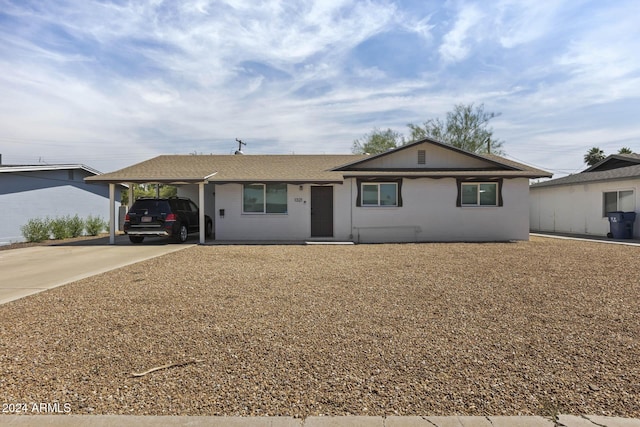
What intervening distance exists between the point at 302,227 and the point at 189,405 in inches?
515

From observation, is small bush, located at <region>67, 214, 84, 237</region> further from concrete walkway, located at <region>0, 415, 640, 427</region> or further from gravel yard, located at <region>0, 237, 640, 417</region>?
concrete walkway, located at <region>0, 415, 640, 427</region>

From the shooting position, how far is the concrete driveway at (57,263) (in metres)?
7.40

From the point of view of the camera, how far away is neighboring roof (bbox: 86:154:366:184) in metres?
14.9

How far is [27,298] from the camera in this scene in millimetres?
6309

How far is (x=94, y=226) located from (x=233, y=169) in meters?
8.54

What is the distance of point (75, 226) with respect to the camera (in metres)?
18.3

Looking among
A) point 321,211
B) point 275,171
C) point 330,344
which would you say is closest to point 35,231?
point 275,171

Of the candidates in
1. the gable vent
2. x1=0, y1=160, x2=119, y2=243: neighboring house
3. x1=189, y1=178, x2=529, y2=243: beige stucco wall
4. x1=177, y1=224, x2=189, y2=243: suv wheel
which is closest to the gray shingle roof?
the gable vent

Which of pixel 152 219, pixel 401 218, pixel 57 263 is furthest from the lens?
pixel 401 218

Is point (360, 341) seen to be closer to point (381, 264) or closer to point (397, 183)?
point (381, 264)

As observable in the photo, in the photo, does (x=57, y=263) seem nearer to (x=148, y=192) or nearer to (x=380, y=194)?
(x=380, y=194)

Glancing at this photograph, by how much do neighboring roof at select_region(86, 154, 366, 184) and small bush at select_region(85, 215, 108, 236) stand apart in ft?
14.5

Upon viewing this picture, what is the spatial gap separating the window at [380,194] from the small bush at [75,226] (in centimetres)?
1413

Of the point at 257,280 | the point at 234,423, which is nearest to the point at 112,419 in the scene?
the point at 234,423
